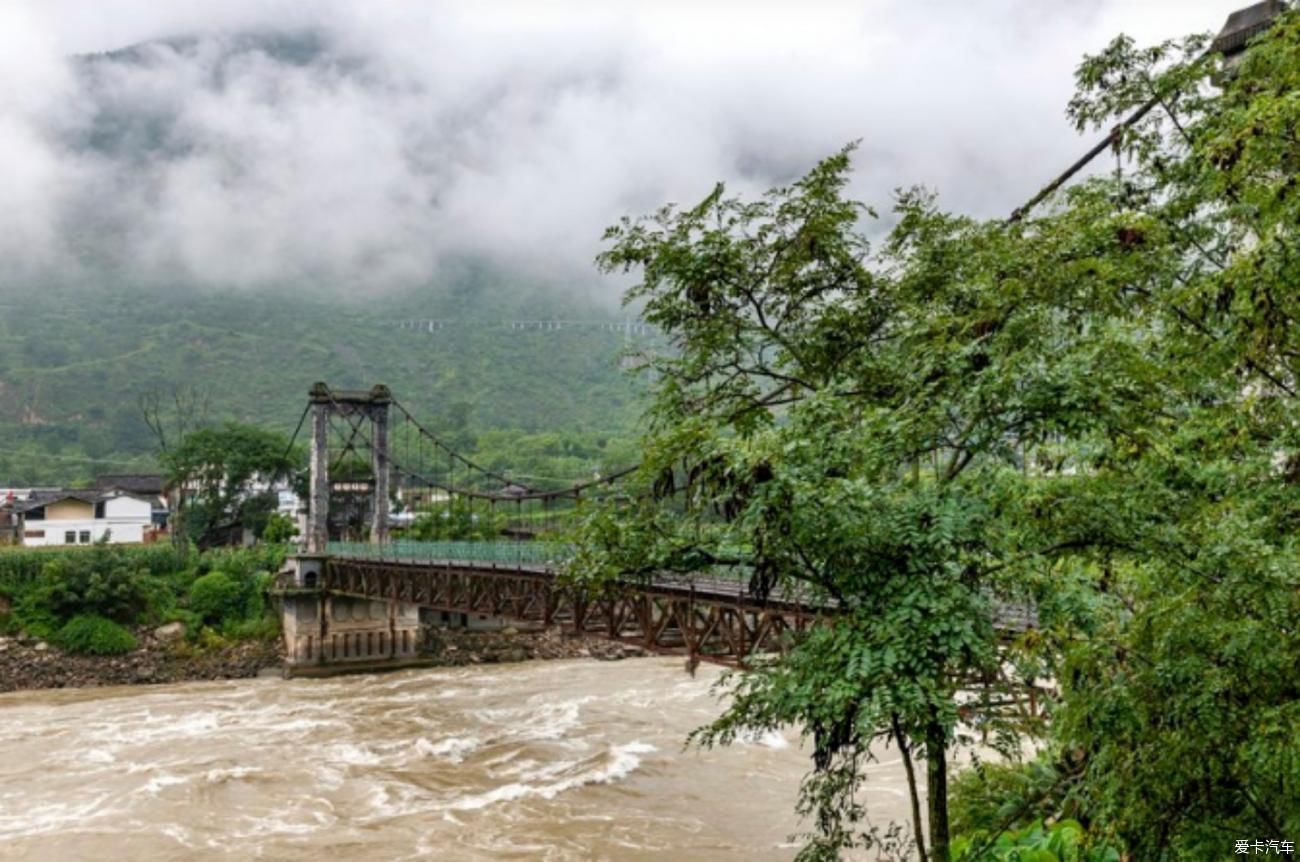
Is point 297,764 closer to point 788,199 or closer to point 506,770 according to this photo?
point 506,770

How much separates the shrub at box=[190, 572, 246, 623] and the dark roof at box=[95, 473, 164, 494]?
2402 cm

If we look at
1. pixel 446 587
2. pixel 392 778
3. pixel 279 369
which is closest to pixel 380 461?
pixel 446 587

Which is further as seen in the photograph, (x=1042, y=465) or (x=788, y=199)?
(x=788, y=199)

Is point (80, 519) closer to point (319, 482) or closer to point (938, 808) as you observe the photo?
point (319, 482)

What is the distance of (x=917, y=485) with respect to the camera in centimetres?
543

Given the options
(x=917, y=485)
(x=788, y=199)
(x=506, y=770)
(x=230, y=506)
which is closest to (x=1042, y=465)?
(x=917, y=485)

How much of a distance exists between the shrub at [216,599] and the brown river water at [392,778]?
653 centimetres

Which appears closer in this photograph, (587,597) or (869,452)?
(869,452)

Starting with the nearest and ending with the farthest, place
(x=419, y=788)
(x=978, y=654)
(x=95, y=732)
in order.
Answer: (x=978, y=654) < (x=419, y=788) < (x=95, y=732)

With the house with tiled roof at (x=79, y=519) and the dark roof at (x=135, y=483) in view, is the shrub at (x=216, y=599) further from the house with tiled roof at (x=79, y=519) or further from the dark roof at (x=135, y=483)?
the dark roof at (x=135, y=483)

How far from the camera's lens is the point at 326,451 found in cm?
3825

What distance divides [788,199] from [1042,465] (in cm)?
281

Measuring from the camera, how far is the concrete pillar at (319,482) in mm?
36250

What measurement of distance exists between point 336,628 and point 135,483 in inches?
1255
